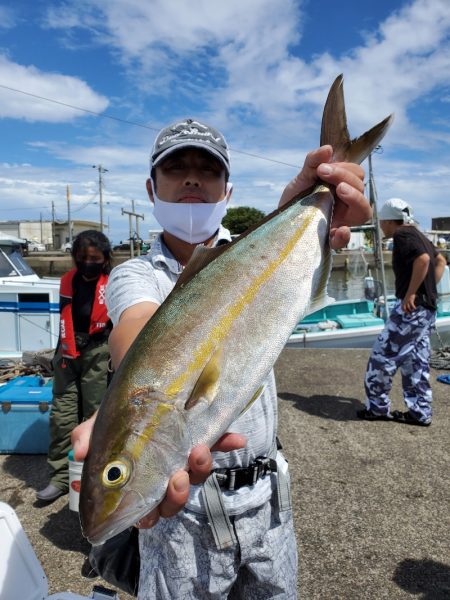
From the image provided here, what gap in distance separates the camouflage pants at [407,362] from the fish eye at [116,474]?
475 cm

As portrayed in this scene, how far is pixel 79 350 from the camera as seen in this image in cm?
433

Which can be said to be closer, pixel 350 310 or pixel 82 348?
pixel 82 348

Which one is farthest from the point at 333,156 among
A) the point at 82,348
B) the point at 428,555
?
the point at 82,348

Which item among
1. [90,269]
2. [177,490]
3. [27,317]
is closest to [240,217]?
[27,317]

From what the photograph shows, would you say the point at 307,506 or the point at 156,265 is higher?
the point at 156,265

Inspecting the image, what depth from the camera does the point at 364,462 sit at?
14.6 ft

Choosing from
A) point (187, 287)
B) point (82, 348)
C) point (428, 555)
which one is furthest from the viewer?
point (82, 348)

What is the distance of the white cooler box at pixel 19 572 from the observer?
2102 mm

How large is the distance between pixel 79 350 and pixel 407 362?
3687 mm

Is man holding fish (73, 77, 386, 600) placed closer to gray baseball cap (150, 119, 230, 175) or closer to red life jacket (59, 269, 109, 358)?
gray baseball cap (150, 119, 230, 175)

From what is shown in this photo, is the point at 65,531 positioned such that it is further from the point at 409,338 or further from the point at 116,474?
the point at 409,338

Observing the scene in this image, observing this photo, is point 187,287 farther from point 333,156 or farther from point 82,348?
point 82,348

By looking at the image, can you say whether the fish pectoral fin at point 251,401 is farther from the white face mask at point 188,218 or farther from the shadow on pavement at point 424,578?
the shadow on pavement at point 424,578

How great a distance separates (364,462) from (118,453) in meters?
3.85
